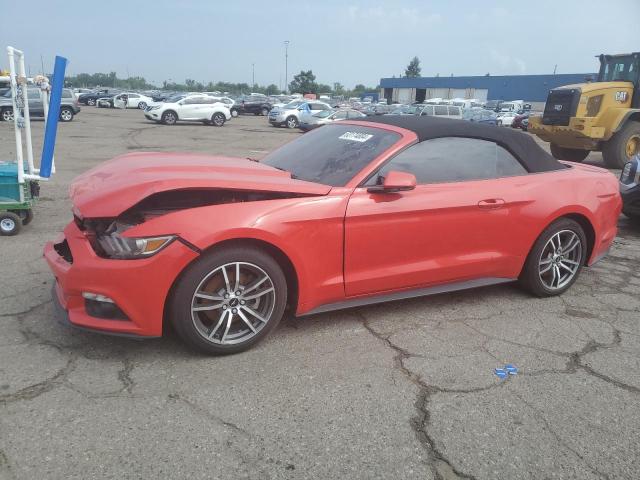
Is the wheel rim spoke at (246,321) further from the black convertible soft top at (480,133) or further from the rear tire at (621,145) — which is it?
the rear tire at (621,145)

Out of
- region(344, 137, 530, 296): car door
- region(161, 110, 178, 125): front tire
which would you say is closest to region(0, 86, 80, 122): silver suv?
region(161, 110, 178, 125): front tire

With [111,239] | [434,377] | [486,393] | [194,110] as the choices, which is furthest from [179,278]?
[194,110]

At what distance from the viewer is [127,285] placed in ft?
9.37

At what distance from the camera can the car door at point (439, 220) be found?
3.46 m

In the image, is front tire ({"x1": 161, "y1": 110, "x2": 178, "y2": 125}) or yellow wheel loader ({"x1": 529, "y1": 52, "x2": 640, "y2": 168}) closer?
yellow wheel loader ({"x1": 529, "y1": 52, "x2": 640, "y2": 168})

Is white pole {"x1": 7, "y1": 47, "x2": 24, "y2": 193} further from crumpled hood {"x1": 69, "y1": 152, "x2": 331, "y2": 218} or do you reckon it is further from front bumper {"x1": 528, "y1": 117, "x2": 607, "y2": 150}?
front bumper {"x1": 528, "y1": 117, "x2": 607, "y2": 150}

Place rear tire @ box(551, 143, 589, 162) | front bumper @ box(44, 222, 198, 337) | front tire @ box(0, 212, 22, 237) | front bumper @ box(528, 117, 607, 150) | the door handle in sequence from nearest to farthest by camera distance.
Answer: front bumper @ box(44, 222, 198, 337) → the door handle → front tire @ box(0, 212, 22, 237) → front bumper @ box(528, 117, 607, 150) → rear tire @ box(551, 143, 589, 162)

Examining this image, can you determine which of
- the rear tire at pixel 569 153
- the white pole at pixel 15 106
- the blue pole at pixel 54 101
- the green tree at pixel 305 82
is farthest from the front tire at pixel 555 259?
the green tree at pixel 305 82

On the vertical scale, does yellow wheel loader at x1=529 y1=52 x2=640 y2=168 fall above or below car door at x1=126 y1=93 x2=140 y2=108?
above

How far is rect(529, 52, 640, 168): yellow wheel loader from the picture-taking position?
13.1m

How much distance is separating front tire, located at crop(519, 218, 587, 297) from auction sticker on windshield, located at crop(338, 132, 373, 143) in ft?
5.39

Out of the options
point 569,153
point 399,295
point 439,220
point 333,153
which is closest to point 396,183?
point 439,220

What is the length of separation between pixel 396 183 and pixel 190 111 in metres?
25.9

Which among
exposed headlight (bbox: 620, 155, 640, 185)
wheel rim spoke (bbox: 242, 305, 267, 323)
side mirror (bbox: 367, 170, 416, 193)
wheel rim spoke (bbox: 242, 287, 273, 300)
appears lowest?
wheel rim spoke (bbox: 242, 305, 267, 323)
